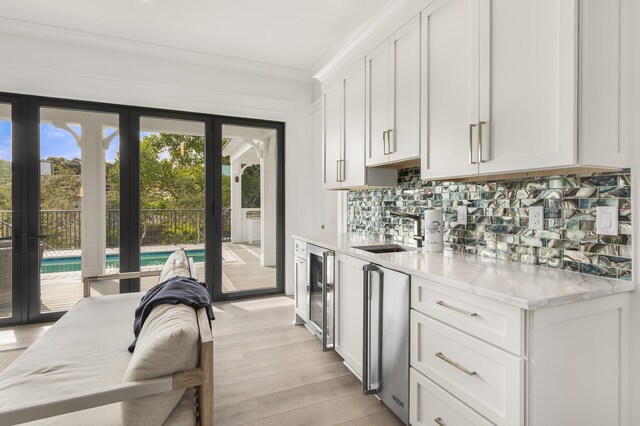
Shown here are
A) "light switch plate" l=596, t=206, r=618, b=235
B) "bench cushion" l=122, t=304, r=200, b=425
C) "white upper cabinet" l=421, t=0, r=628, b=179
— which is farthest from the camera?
"light switch plate" l=596, t=206, r=618, b=235

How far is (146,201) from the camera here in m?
3.87

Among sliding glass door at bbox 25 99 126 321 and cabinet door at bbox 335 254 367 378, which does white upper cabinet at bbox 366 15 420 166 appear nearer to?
cabinet door at bbox 335 254 367 378

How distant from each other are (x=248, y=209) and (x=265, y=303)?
128 centimetres

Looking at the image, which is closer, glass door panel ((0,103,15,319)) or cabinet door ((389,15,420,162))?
cabinet door ((389,15,420,162))

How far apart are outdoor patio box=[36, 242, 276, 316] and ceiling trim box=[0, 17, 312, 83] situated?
213 centimetres

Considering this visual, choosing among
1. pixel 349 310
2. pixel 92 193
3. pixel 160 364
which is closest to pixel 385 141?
pixel 349 310

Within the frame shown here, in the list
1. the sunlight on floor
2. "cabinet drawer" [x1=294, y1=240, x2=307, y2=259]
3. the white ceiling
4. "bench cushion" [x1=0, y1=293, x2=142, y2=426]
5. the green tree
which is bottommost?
the sunlight on floor

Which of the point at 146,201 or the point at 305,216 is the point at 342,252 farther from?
the point at 146,201

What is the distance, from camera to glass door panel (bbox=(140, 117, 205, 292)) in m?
3.88

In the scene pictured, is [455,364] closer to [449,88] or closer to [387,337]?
[387,337]

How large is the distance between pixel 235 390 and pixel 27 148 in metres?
3.16

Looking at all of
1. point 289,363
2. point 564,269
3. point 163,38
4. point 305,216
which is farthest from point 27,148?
point 564,269

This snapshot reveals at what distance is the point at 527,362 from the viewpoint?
117 centimetres

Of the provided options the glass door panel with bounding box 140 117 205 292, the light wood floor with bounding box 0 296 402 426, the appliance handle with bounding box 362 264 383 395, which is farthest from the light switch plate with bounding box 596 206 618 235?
the glass door panel with bounding box 140 117 205 292
